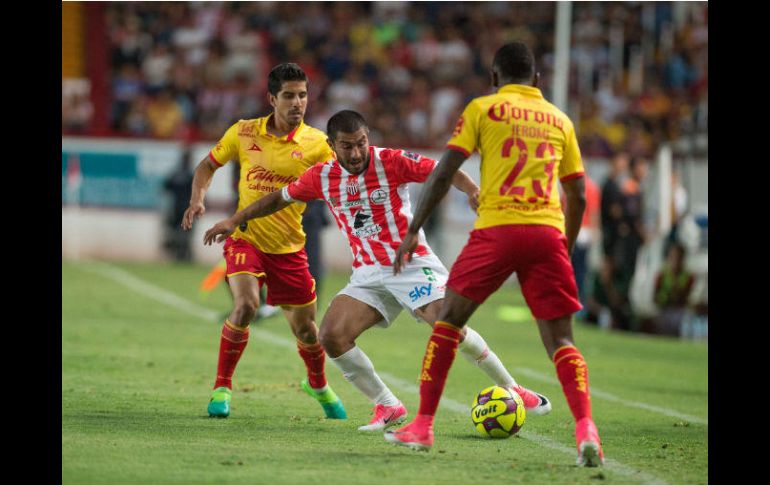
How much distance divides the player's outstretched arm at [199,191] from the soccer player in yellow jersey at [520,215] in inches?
84.4

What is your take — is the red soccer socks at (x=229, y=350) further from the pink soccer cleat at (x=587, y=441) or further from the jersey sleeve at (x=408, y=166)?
the pink soccer cleat at (x=587, y=441)

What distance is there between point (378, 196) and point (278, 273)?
1359mm

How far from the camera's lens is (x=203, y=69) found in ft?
94.3

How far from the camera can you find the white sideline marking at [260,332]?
707 cm

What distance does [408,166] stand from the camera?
8047 mm

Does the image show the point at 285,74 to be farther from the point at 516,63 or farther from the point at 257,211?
the point at 516,63

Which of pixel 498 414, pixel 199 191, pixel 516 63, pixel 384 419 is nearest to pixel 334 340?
pixel 384 419

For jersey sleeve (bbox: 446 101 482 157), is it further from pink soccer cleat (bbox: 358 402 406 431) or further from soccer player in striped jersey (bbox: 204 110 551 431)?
pink soccer cleat (bbox: 358 402 406 431)

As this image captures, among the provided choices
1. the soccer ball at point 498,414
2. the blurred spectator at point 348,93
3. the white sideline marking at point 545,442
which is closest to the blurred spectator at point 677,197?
the white sideline marking at point 545,442

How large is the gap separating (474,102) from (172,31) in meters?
23.3

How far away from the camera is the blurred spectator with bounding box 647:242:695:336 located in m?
17.0
